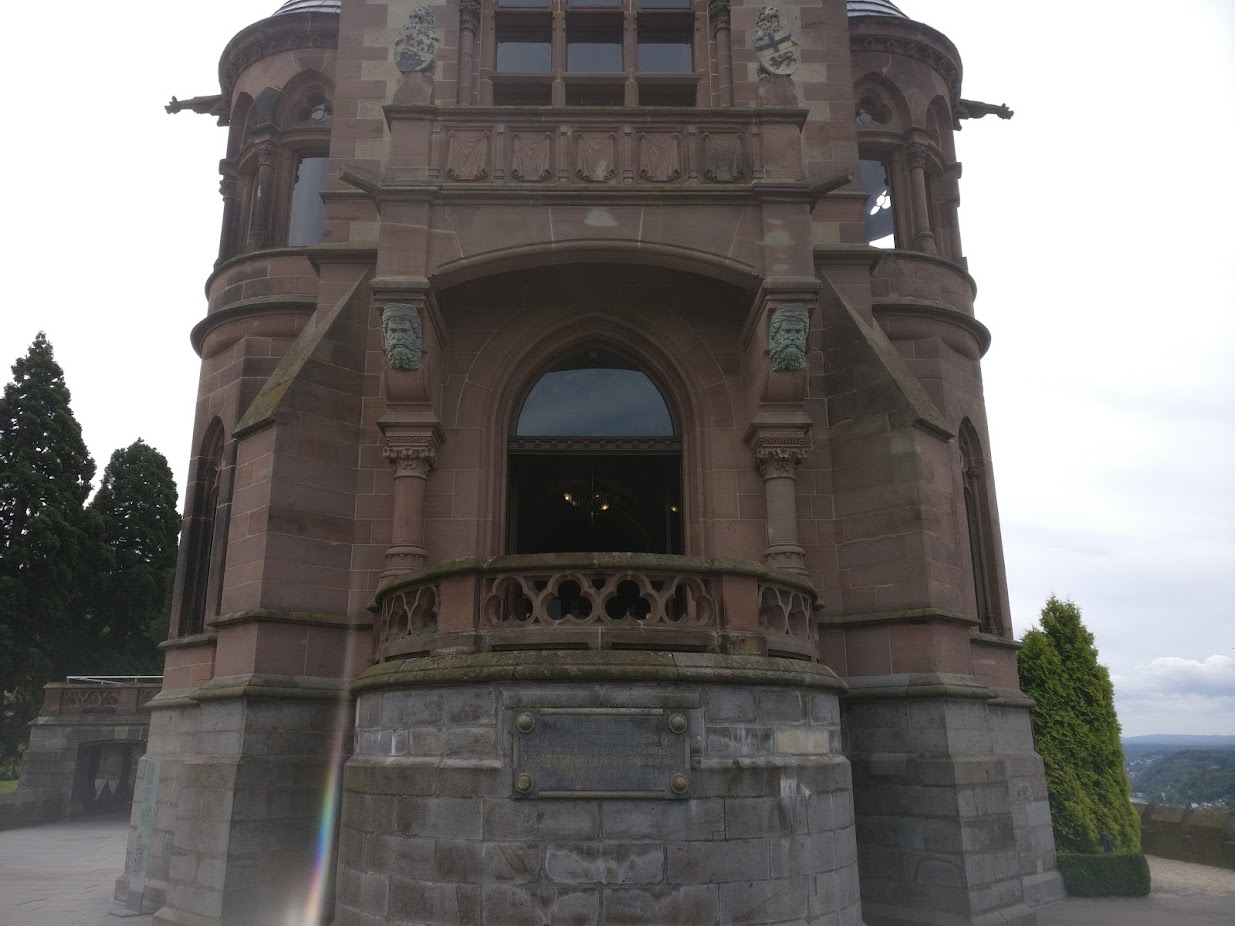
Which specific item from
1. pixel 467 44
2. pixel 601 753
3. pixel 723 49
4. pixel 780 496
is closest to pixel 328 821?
pixel 601 753

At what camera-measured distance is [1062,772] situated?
14.0 meters

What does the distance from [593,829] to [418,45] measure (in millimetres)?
9964

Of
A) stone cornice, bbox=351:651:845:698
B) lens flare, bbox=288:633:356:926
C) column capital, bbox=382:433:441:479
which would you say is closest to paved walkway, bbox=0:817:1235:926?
lens flare, bbox=288:633:356:926

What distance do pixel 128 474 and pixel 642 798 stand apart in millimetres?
40069

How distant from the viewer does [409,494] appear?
1131cm

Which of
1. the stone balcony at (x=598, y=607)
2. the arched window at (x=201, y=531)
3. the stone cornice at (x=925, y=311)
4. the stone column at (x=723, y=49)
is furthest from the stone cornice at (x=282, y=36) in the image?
the stone balcony at (x=598, y=607)

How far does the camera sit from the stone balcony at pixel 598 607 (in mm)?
8094

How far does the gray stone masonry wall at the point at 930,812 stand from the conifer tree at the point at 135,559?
109ft

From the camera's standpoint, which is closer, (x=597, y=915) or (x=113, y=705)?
(x=597, y=915)

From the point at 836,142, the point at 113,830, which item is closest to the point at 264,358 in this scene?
the point at 836,142

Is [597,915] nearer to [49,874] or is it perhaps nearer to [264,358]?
[264,358]

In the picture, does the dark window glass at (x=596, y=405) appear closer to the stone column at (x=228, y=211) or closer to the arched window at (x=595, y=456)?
the arched window at (x=595, y=456)

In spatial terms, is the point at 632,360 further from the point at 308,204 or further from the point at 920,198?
the point at 308,204

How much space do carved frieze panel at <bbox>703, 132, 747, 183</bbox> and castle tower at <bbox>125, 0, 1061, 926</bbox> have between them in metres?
0.04
